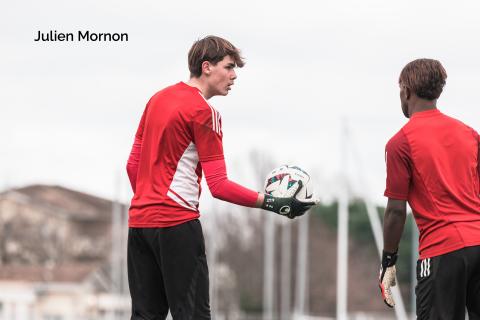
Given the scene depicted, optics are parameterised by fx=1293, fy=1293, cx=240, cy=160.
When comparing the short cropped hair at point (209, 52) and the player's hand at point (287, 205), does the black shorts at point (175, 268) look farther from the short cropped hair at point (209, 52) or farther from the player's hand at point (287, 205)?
the short cropped hair at point (209, 52)

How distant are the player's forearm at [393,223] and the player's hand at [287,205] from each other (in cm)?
49

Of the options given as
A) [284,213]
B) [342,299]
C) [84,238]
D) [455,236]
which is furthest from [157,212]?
[84,238]

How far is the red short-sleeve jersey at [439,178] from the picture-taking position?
7.81 metres

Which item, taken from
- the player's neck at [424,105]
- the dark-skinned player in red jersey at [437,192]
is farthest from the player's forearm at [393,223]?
the player's neck at [424,105]

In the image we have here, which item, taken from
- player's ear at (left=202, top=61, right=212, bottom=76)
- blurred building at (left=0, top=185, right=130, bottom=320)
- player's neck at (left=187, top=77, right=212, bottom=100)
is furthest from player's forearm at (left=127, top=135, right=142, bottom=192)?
blurred building at (left=0, top=185, right=130, bottom=320)

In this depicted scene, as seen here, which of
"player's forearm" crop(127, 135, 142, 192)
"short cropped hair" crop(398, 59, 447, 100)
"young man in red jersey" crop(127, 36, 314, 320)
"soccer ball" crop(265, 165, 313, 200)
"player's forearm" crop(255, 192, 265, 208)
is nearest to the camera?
"short cropped hair" crop(398, 59, 447, 100)

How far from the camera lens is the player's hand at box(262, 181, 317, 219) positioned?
820 cm

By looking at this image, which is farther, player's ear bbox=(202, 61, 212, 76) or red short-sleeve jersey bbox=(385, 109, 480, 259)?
player's ear bbox=(202, 61, 212, 76)

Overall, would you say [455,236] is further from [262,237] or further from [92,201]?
[92,201]

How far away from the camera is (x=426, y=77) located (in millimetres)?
7934

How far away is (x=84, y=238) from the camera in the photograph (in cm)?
9619

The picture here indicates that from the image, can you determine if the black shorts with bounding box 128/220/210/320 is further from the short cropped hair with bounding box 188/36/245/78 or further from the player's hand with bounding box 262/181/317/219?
the short cropped hair with bounding box 188/36/245/78

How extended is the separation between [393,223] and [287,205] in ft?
2.25

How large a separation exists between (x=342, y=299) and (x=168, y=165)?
32.5m
